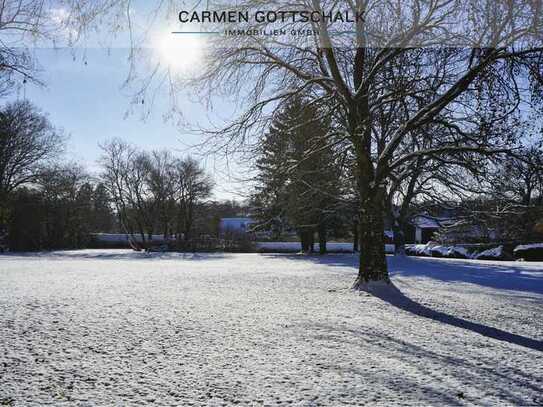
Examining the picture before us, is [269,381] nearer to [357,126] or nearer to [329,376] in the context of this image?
[329,376]

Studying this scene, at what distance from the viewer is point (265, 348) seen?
500 cm

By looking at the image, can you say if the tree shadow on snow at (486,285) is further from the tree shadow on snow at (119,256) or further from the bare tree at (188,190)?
the bare tree at (188,190)

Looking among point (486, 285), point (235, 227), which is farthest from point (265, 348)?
point (235, 227)

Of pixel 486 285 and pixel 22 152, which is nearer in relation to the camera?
pixel 486 285

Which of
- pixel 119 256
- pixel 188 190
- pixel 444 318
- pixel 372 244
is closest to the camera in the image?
pixel 444 318

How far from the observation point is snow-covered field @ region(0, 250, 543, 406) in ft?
11.8

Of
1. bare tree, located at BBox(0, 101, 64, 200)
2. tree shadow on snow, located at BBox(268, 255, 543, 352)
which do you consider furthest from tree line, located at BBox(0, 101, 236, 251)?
tree shadow on snow, located at BBox(268, 255, 543, 352)

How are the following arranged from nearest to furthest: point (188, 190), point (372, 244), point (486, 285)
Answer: point (372, 244) → point (486, 285) → point (188, 190)

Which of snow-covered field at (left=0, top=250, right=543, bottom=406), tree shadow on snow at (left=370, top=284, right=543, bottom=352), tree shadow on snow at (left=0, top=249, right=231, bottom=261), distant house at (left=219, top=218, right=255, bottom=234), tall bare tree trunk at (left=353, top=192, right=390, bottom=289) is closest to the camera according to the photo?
snow-covered field at (left=0, top=250, right=543, bottom=406)

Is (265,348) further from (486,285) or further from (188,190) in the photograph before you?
(188,190)

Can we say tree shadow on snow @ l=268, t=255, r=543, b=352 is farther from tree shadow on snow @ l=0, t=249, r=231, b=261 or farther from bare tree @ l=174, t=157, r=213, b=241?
bare tree @ l=174, t=157, r=213, b=241

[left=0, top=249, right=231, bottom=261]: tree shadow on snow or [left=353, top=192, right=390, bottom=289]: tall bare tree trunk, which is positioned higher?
[left=353, top=192, right=390, bottom=289]: tall bare tree trunk

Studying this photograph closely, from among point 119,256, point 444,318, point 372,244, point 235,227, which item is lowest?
point 119,256

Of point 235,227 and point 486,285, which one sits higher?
point 235,227
